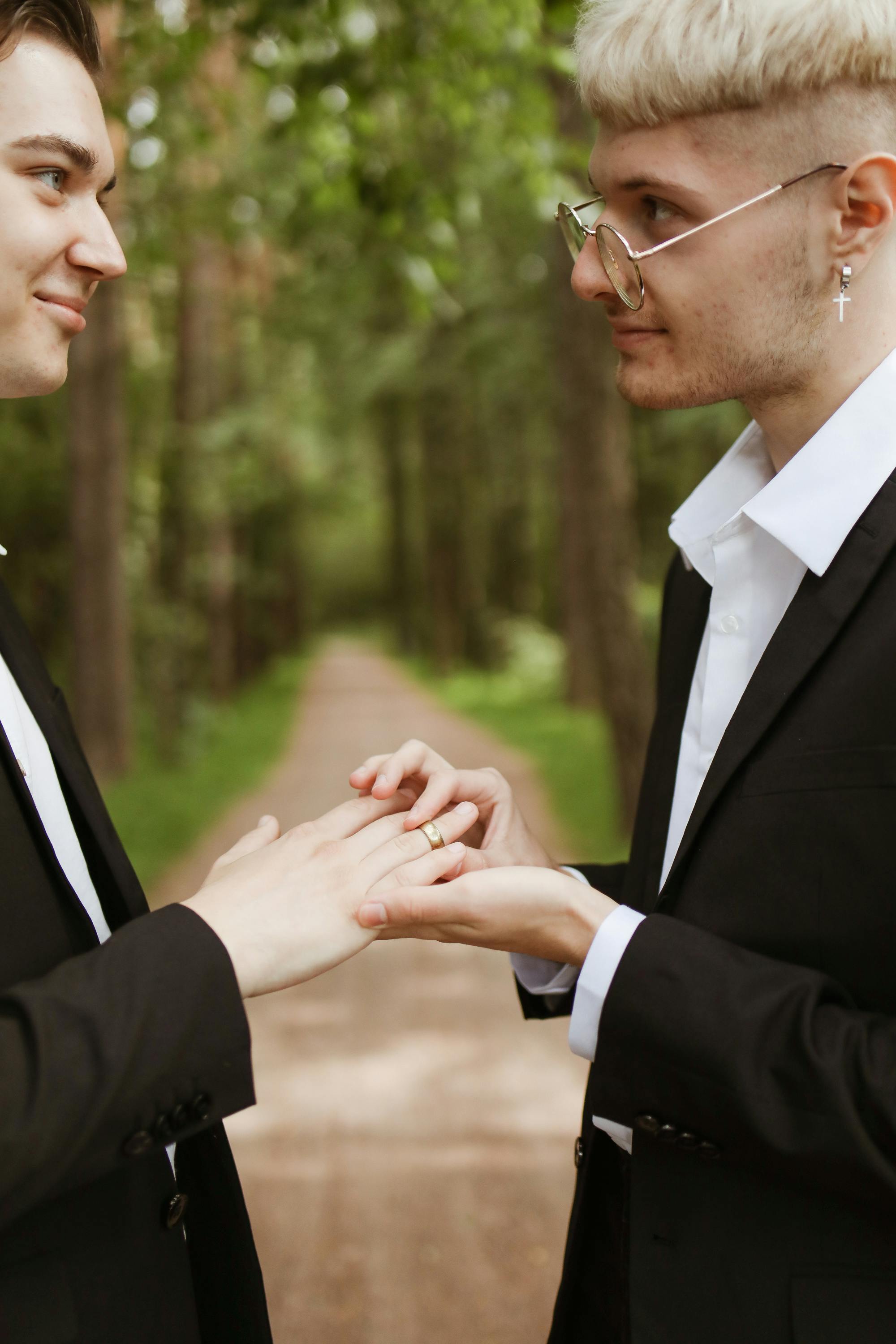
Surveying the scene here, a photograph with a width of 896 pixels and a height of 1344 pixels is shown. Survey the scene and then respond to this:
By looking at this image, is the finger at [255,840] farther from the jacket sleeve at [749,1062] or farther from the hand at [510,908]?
the jacket sleeve at [749,1062]

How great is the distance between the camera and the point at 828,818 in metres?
1.59

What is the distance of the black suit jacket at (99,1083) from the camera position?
4.64ft

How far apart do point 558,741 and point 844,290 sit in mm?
12999

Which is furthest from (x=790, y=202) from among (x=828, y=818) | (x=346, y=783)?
(x=346, y=783)

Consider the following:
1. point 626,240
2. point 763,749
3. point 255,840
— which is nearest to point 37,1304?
point 255,840

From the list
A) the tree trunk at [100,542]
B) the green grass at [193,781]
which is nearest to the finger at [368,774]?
the green grass at [193,781]

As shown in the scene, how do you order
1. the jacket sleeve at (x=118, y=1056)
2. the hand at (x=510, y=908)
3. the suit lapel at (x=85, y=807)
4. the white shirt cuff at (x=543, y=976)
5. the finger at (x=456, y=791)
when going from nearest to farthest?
the jacket sleeve at (x=118, y=1056) → the hand at (x=510, y=908) → the suit lapel at (x=85, y=807) → the finger at (x=456, y=791) → the white shirt cuff at (x=543, y=976)

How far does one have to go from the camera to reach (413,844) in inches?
75.8

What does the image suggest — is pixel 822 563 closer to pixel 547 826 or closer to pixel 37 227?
pixel 37 227

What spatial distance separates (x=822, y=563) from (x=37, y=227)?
4.39 ft

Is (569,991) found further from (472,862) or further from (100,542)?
(100,542)

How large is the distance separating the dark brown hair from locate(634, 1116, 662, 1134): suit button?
6.07 feet

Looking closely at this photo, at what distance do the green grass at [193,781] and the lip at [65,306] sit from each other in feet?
20.8

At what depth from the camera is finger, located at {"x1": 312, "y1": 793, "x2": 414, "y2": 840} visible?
194 centimetres
